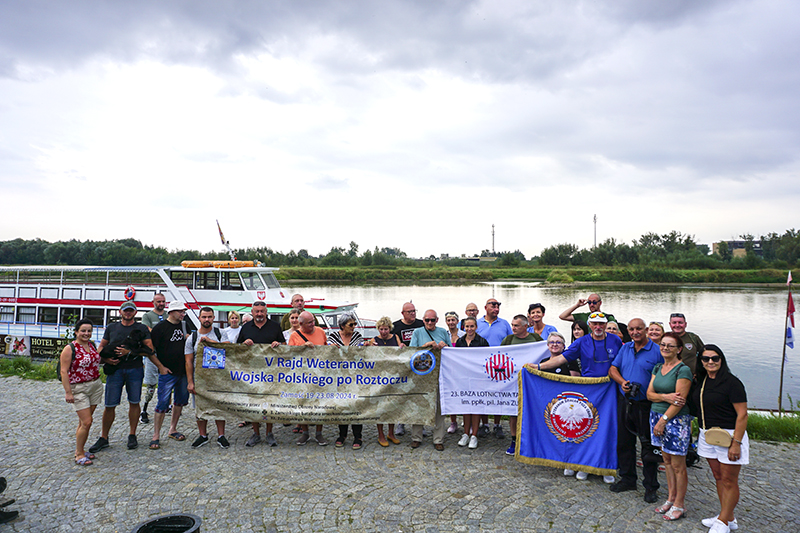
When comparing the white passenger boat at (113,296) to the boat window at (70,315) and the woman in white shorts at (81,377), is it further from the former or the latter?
the woman in white shorts at (81,377)

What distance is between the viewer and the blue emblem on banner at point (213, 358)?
705cm

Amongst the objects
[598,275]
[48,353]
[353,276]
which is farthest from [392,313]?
[598,275]

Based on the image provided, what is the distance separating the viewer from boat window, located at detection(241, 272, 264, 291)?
1534 centimetres

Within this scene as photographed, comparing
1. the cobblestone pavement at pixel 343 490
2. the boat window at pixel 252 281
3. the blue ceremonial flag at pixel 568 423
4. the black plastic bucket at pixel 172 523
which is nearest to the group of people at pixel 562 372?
the blue ceremonial flag at pixel 568 423

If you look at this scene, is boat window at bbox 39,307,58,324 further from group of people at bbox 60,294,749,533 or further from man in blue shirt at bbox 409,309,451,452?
man in blue shirt at bbox 409,309,451,452

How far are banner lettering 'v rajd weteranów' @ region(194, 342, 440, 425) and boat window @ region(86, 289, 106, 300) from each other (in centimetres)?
1108

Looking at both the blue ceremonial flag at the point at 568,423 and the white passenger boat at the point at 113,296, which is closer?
the blue ceremonial flag at the point at 568,423

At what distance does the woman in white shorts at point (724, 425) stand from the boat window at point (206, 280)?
1404cm

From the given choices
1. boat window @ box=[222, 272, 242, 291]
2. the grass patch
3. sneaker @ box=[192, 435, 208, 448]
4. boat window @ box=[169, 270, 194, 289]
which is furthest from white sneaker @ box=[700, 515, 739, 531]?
boat window @ box=[169, 270, 194, 289]

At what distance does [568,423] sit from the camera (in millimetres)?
5910

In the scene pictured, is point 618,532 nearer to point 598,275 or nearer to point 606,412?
point 606,412

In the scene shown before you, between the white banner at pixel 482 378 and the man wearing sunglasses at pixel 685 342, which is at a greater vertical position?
the man wearing sunglasses at pixel 685 342

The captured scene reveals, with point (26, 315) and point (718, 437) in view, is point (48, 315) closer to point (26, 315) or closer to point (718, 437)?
point (26, 315)

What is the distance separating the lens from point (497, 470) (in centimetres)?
598
